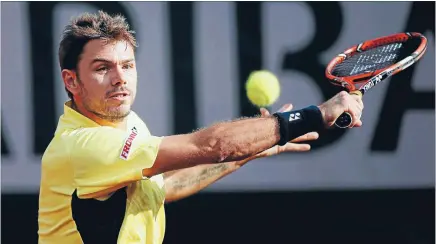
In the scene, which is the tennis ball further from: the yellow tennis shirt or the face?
the face

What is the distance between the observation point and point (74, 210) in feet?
11.8

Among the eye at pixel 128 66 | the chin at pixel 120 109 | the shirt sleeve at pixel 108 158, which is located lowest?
the shirt sleeve at pixel 108 158

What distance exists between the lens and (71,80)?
366 cm

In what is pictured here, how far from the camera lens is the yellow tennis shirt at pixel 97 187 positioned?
3.42 metres

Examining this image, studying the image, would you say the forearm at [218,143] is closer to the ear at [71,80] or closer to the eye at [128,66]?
the eye at [128,66]

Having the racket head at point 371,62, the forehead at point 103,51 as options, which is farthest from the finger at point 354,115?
the forehead at point 103,51

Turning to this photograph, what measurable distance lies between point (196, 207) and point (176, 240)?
0.26 m

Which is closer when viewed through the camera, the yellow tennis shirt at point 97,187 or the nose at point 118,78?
the yellow tennis shirt at point 97,187

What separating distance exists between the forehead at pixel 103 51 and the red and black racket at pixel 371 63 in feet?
3.11

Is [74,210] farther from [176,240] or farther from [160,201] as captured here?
[176,240]

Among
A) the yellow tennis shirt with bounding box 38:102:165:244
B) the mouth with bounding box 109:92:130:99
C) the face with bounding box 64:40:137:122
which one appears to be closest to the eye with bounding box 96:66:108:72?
the face with bounding box 64:40:137:122

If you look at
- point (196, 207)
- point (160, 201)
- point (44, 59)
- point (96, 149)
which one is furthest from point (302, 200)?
point (96, 149)

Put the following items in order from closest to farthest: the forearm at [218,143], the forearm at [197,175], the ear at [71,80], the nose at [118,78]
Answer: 1. the forearm at [218,143]
2. the nose at [118,78]
3. the ear at [71,80]
4. the forearm at [197,175]

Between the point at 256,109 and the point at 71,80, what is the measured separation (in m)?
2.61
